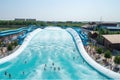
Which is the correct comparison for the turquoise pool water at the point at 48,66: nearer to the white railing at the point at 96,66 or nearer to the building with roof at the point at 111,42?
the white railing at the point at 96,66

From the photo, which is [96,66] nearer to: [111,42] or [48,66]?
[48,66]

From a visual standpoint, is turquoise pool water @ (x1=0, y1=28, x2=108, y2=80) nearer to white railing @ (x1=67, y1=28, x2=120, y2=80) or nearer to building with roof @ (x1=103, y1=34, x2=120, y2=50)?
white railing @ (x1=67, y1=28, x2=120, y2=80)

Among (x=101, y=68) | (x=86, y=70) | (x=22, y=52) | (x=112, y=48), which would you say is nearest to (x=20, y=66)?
(x=22, y=52)

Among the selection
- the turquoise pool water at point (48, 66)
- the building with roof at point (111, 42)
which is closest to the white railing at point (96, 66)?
the turquoise pool water at point (48, 66)

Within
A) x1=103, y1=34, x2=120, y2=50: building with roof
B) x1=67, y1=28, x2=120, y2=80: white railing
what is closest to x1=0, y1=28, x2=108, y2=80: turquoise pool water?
x1=67, y1=28, x2=120, y2=80: white railing

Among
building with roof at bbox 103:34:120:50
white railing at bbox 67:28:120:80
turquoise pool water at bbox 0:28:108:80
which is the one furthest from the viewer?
building with roof at bbox 103:34:120:50

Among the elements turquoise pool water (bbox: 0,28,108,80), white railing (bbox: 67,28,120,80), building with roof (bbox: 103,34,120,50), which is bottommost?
turquoise pool water (bbox: 0,28,108,80)

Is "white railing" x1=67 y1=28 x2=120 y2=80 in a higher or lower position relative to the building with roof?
lower

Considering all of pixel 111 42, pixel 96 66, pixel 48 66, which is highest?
pixel 111 42

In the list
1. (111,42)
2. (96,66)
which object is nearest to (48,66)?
(96,66)
